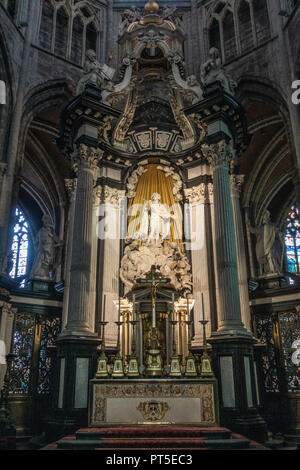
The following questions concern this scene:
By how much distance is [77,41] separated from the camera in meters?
15.3

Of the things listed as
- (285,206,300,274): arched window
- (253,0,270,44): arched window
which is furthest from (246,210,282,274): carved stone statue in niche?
(253,0,270,44): arched window

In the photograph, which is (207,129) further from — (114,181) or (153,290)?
(153,290)

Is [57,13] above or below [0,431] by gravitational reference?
above

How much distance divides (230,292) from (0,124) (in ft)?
25.6

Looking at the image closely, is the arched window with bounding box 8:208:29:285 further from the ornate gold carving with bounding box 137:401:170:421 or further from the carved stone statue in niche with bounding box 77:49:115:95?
the ornate gold carving with bounding box 137:401:170:421

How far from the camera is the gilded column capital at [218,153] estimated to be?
9523 millimetres

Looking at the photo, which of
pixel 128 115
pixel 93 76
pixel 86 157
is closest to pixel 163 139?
pixel 128 115

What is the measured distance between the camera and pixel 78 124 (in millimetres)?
9930

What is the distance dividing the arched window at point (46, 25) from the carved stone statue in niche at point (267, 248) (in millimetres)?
9415

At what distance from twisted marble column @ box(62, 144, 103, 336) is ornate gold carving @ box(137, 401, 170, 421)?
5.98 feet

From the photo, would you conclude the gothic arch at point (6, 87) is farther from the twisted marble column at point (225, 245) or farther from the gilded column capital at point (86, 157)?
the twisted marble column at point (225, 245)

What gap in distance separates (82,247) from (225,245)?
2943 mm

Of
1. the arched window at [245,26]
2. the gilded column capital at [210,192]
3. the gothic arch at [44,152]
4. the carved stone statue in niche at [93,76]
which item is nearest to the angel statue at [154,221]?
the gilded column capital at [210,192]
